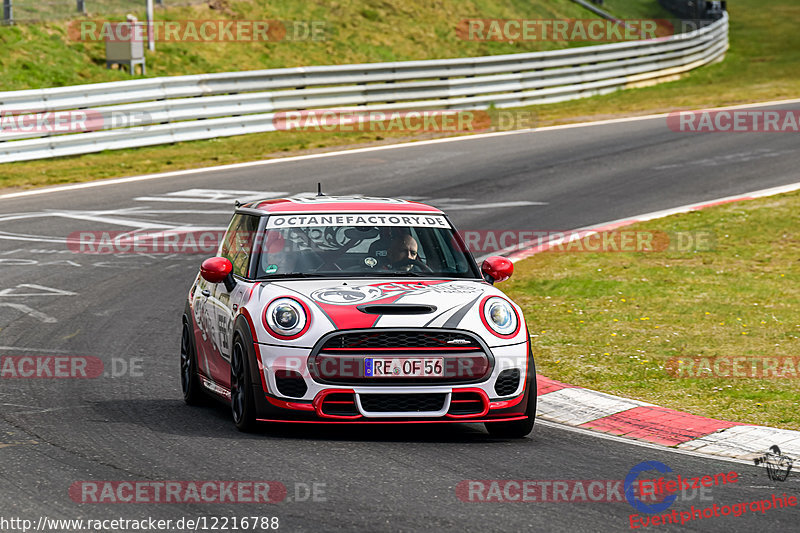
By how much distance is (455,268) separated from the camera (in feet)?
28.6

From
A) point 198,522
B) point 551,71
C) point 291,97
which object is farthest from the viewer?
point 551,71

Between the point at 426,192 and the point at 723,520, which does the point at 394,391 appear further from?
the point at 426,192

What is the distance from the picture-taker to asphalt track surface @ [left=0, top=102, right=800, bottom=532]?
6.14 m

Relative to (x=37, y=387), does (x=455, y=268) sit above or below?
above

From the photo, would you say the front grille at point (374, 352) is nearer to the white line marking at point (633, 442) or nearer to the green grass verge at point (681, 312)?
the white line marking at point (633, 442)

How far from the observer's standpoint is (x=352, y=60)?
3191 centimetres

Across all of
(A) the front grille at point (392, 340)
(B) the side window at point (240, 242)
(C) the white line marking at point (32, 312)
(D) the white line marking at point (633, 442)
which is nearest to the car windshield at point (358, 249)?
(B) the side window at point (240, 242)

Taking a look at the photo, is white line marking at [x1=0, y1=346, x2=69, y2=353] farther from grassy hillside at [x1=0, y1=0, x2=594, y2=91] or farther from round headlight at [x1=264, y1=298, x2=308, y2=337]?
grassy hillside at [x1=0, y1=0, x2=594, y2=91]

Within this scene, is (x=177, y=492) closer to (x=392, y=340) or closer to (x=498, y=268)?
(x=392, y=340)

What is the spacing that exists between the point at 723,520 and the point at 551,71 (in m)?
23.9

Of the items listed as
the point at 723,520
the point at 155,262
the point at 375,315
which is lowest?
the point at 155,262

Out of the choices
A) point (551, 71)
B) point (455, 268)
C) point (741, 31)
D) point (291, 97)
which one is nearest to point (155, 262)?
point (455, 268)

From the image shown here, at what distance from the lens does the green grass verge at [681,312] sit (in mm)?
9289

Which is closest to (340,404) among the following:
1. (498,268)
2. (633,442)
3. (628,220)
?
(498,268)
